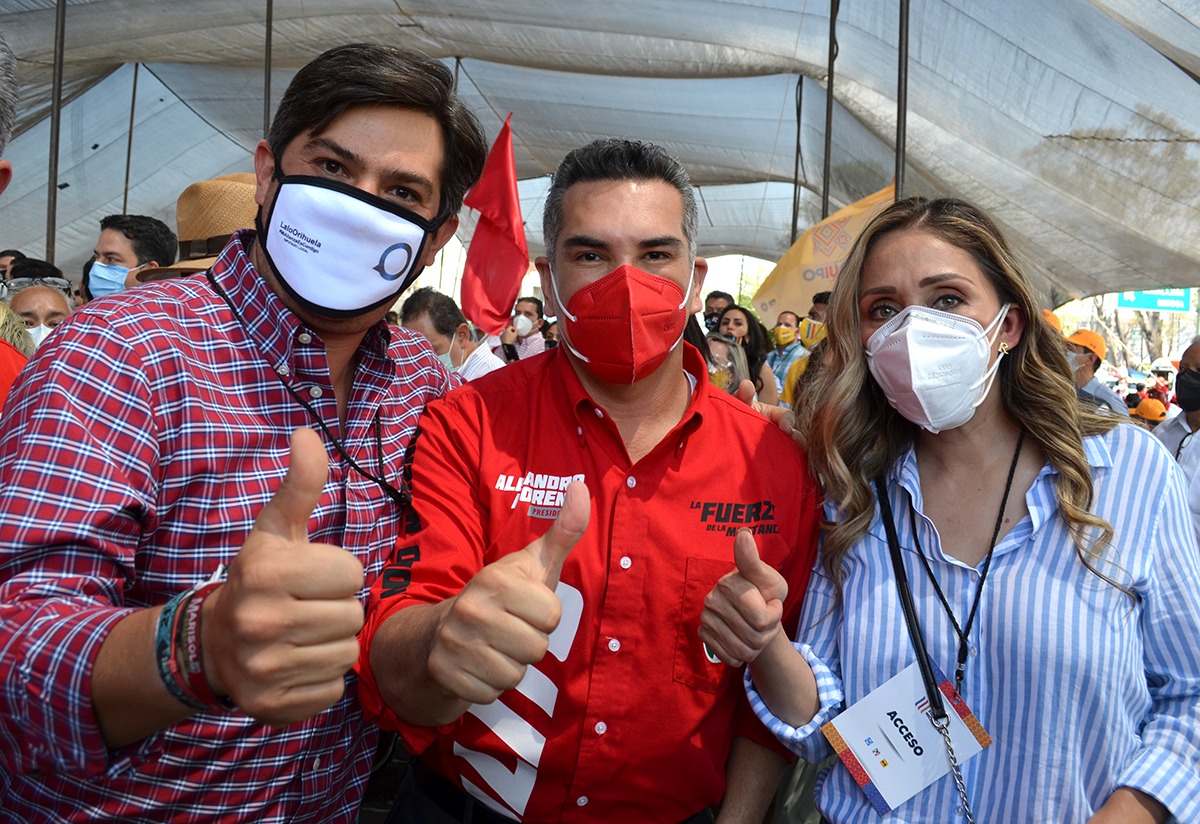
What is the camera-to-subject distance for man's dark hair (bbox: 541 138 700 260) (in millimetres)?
2148

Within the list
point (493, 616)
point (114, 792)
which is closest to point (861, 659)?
point (493, 616)

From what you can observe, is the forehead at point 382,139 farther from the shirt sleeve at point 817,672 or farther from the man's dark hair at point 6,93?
the shirt sleeve at point 817,672

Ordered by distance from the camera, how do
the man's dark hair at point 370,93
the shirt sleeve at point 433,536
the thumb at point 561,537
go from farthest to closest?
the man's dark hair at point 370,93 → the shirt sleeve at point 433,536 → the thumb at point 561,537

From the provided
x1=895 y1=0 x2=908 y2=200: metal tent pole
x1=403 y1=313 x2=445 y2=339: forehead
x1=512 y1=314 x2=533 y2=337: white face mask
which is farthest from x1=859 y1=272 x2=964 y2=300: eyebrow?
x1=512 y1=314 x2=533 y2=337: white face mask

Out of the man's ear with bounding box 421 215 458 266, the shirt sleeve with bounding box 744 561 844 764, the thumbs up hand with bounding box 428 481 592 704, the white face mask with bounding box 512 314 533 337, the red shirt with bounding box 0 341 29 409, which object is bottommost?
the white face mask with bounding box 512 314 533 337

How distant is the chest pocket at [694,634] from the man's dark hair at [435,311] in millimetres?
5048

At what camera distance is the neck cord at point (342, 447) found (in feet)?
5.73

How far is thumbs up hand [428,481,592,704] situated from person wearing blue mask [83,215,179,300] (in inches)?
154

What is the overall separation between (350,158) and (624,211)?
63 cm

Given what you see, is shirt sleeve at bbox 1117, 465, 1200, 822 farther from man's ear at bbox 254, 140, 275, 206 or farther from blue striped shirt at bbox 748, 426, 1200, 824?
man's ear at bbox 254, 140, 275, 206

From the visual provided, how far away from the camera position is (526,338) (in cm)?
974

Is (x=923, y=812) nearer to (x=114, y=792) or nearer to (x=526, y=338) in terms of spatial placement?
(x=114, y=792)

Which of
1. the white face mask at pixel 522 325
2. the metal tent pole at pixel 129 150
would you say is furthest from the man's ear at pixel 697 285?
the metal tent pole at pixel 129 150

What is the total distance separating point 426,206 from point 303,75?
14.5 inches
